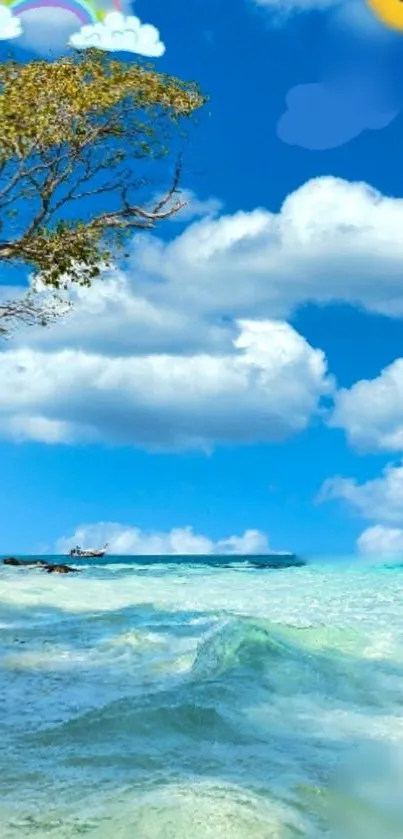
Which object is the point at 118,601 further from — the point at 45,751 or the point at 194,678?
the point at 45,751

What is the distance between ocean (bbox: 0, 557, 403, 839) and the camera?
22.6 feet

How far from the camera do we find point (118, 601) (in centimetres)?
2945

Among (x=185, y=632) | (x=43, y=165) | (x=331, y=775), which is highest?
(x=43, y=165)

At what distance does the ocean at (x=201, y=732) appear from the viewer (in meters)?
6.88

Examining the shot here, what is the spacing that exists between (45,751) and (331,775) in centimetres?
264

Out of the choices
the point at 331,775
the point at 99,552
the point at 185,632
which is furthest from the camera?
the point at 99,552

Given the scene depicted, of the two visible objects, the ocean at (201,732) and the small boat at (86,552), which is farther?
the small boat at (86,552)

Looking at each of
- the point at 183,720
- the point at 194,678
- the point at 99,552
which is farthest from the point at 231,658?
the point at 99,552

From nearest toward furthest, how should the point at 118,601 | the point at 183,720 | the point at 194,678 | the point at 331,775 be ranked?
1. the point at 331,775
2. the point at 183,720
3. the point at 194,678
4. the point at 118,601

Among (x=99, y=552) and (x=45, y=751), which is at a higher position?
(x=99, y=552)

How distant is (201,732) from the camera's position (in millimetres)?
9781

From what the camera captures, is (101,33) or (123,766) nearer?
(123,766)

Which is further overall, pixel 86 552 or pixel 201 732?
pixel 86 552

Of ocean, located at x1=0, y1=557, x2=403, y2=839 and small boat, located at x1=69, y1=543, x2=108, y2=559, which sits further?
small boat, located at x1=69, y1=543, x2=108, y2=559
